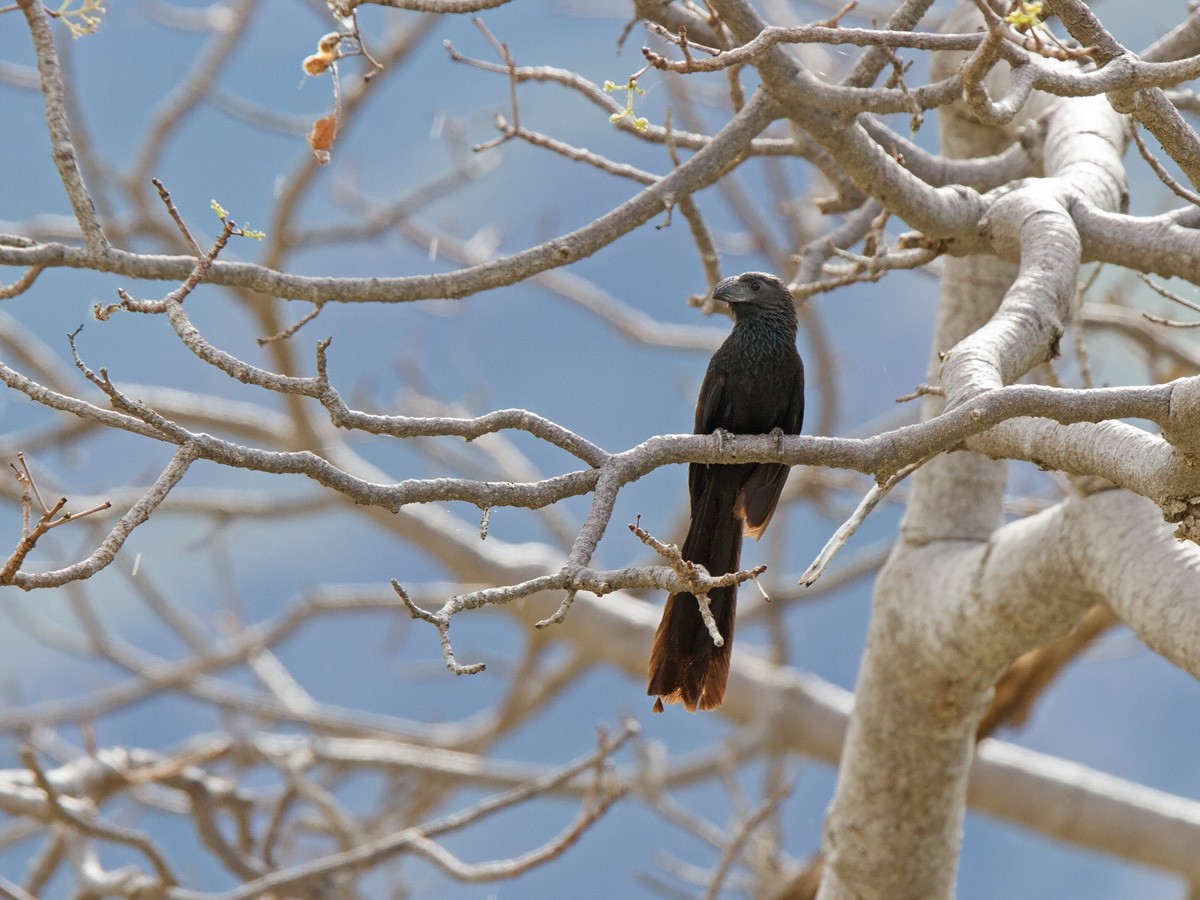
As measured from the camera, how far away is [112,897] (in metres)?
4.55

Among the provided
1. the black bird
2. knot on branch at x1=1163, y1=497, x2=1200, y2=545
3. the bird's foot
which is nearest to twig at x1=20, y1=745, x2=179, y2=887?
the black bird

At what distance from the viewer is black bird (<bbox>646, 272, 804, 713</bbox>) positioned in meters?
3.95

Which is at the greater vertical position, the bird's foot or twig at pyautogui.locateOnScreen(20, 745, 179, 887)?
the bird's foot

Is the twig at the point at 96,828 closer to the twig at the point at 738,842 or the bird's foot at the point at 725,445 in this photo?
the twig at the point at 738,842

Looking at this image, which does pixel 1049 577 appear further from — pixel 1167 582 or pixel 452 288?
pixel 452 288

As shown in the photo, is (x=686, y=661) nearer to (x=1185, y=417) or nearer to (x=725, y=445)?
(x=725, y=445)

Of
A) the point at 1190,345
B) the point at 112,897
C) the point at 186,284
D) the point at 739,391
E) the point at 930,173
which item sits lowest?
the point at 112,897

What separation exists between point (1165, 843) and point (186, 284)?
5.06m

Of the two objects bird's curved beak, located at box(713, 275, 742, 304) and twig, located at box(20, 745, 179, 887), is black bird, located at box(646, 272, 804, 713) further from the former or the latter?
twig, located at box(20, 745, 179, 887)

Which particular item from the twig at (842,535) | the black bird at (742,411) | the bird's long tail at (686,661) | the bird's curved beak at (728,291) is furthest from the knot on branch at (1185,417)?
the bird's curved beak at (728,291)

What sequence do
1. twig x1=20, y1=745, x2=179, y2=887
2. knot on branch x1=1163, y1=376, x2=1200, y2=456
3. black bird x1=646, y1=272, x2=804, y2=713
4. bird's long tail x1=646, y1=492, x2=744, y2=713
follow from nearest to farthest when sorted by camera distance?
knot on branch x1=1163, y1=376, x2=1200, y2=456 → bird's long tail x1=646, y1=492, x2=744, y2=713 → twig x1=20, y1=745, x2=179, y2=887 → black bird x1=646, y1=272, x2=804, y2=713

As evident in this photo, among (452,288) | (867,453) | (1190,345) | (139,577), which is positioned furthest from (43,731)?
(1190,345)

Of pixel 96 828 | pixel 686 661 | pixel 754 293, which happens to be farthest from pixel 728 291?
pixel 96 828

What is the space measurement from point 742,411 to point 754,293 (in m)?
0.41
